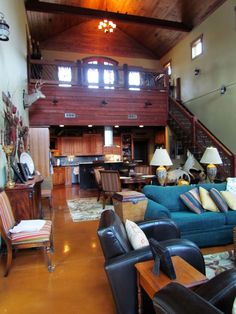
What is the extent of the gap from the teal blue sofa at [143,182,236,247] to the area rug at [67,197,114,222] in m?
1.96

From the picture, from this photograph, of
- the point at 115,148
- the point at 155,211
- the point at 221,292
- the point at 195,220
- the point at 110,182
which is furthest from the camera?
the point at 115,148

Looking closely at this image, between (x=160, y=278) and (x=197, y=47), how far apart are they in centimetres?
902

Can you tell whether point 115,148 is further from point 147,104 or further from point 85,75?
point 85,75

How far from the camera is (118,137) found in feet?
38.0

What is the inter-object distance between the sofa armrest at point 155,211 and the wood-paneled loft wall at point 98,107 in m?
5.26

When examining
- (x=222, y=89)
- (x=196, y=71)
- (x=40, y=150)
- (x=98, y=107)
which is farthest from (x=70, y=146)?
(x=222, y=89)

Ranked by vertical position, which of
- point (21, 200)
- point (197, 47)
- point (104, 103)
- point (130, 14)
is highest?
point (130, 14)

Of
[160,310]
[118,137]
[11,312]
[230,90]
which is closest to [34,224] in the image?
[11,312]

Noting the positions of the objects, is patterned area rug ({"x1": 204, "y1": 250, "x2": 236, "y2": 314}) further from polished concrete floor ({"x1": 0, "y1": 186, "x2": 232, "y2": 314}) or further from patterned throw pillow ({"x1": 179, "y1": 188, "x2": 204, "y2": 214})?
patterned throw pillow ({"x1": 179, "y1": 188, "x2": 204, "y2": 214})

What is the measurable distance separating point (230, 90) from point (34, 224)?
6547mm

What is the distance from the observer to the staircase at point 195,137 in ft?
A: 20.3

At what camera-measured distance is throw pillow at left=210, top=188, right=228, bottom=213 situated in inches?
135

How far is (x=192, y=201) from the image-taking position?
350 cm

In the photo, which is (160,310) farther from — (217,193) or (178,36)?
(178,36)
